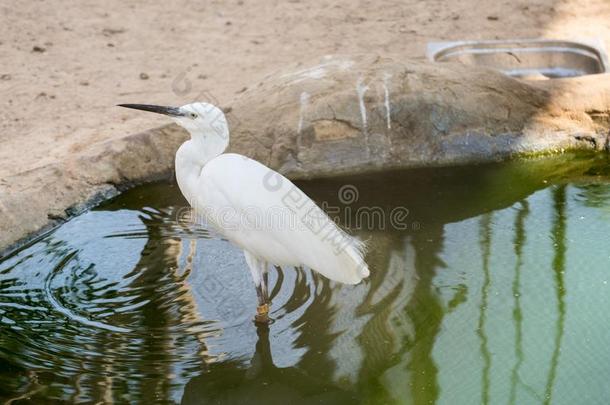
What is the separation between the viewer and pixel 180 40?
785cm

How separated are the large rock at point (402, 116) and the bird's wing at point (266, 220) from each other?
53.8 inches

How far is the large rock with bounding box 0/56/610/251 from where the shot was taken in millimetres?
5380

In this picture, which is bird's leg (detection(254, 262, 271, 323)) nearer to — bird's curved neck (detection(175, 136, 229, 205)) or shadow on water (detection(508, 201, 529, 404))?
bird's curved neck (detection(175, 136, 229, 205))

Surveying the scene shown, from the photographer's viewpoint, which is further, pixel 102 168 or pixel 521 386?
pixel 102 168

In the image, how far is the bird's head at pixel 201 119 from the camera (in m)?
3.99

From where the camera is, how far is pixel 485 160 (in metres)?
5.58

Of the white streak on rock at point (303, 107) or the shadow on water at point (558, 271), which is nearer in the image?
the shadow on water at point (558, 271)

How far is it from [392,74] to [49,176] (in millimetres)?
2108

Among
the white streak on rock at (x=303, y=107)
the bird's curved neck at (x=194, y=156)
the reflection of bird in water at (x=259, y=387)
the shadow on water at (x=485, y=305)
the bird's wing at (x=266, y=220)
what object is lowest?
the reflection of bird in water at (x=259, y=387)

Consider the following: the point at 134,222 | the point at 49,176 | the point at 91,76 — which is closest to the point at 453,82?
the point at 134,222

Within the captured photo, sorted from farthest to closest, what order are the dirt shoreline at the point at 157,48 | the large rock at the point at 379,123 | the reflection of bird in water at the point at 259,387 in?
the dirt shoreline at the point at 157,48
the large rock at the point at 379,123
the reflection of bird in water at the point at 259,387

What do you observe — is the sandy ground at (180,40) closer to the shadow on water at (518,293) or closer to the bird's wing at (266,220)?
the bird's wing at (266,220)

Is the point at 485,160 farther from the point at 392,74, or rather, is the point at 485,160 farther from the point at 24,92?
the point at 24,92

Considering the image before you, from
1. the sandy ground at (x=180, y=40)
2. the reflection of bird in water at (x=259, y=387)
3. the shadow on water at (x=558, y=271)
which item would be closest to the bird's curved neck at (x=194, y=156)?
the reflection of bird in water at (x=259, y=387)
